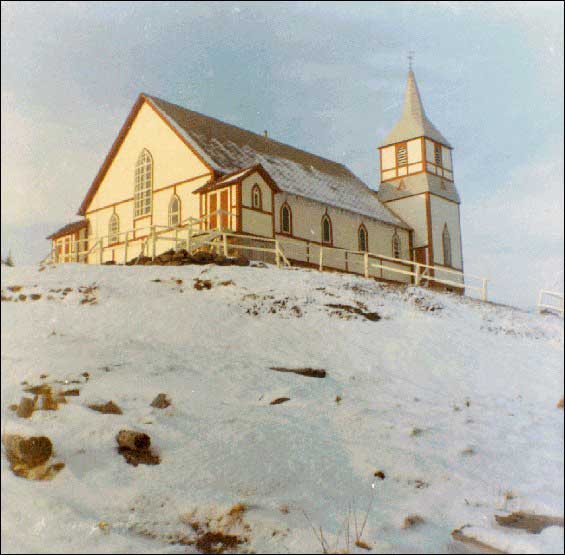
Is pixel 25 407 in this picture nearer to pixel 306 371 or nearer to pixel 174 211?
pixel 306 371

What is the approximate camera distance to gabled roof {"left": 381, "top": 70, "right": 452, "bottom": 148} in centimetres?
3850

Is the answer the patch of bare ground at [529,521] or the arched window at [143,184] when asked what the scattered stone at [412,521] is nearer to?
the patch of bare ground at [529,521]

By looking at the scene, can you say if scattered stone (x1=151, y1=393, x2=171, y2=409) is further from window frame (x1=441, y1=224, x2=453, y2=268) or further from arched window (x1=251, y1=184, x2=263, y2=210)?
window frame (x1=441, y1=224, x2=453, y2=268)

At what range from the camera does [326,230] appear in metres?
31.0

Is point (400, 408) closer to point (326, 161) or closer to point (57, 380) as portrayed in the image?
point (57, 380)

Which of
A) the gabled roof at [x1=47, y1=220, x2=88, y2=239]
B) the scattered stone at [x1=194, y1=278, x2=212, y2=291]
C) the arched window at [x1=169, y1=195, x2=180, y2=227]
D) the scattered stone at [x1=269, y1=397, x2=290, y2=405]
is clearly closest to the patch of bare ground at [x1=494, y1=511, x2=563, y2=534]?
the scattered stone at [x1=269, y1=397, x2=290, y2=405]

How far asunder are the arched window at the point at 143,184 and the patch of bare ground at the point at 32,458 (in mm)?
20812

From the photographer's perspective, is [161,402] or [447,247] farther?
[447,247]

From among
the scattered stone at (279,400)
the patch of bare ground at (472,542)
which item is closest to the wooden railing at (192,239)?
the scattered stone at (279,400)

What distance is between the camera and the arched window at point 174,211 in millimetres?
27344

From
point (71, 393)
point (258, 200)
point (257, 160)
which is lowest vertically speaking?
point (71, 393)

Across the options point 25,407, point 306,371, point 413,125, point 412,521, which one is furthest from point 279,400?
point 413,125

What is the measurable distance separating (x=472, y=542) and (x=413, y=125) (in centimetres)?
3405

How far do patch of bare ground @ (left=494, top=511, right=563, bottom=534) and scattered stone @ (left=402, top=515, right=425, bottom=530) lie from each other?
1065 mm
